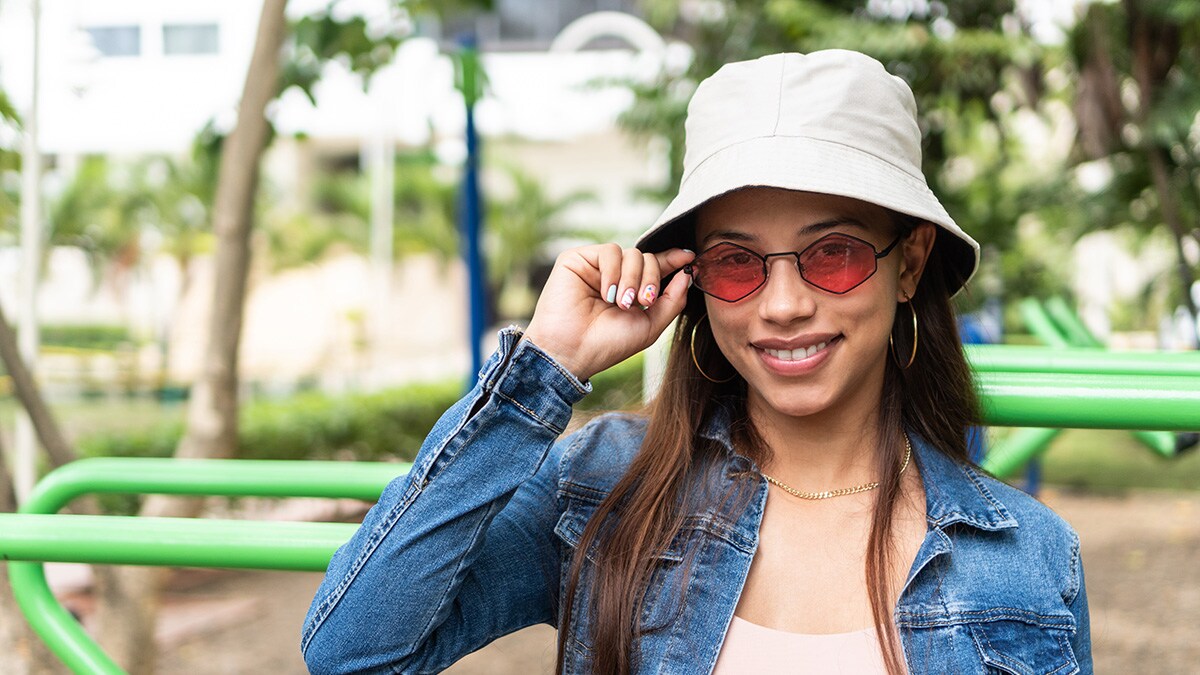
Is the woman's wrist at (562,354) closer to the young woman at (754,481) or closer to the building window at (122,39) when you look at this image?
the young woman at (754,481)

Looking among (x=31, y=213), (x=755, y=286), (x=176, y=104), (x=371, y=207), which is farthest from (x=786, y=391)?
(x=176, y=104)

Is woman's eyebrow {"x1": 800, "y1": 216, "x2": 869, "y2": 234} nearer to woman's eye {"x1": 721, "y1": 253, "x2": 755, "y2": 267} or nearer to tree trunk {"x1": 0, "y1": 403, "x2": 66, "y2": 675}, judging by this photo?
woman's eye {"x1": 721, "y1": 253, "x2": 755, "y2": 267}

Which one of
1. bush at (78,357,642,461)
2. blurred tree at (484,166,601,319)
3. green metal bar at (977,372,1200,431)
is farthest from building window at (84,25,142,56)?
green metal bar at (977,372,1200,431)

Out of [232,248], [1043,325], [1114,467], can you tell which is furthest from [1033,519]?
[1114,467]

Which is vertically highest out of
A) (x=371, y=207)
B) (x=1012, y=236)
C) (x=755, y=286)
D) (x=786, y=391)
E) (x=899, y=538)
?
(x=755, y=286)

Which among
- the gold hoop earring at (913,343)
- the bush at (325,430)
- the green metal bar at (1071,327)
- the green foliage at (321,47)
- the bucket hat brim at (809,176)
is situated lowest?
the bush at (325,430)

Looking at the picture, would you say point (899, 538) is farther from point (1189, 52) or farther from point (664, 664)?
point (1189, 52)

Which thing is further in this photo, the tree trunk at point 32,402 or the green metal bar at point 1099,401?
the tree trunk at point 32,402

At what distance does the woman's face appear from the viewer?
4.86ft

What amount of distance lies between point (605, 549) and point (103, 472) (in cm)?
73

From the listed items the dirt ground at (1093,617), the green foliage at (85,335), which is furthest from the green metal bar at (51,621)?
the green foliage at (85,335)

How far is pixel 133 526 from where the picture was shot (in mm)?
1524

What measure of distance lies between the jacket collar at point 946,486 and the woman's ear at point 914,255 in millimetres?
204

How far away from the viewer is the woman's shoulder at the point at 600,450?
1.60m
